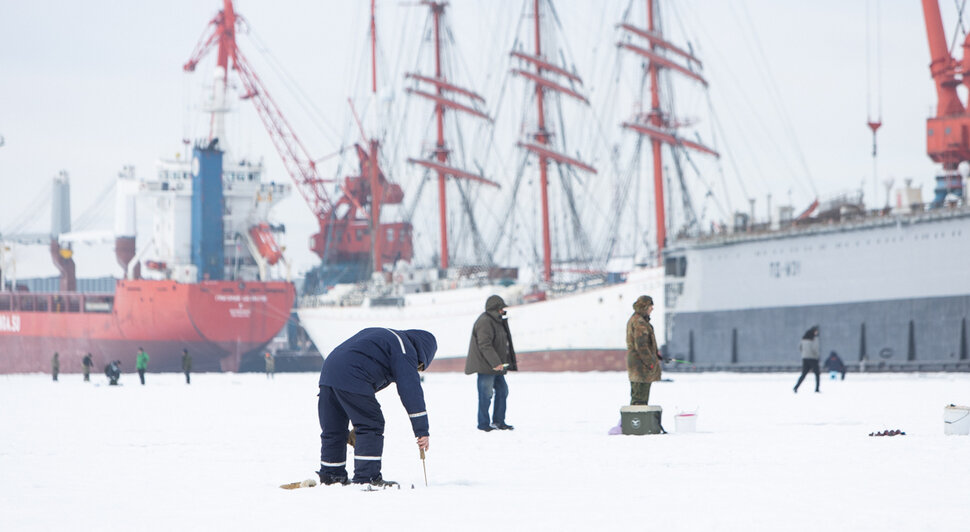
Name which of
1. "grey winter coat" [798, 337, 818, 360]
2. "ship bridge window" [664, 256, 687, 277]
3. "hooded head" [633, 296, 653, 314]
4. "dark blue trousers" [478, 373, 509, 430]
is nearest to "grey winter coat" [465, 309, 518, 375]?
"dark blue trousers" [478, 373, 509, 430]

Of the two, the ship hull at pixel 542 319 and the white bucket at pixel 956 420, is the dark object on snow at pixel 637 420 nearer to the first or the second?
the white bucket at pixel 956 420

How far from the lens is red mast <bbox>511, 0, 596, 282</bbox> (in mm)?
66688

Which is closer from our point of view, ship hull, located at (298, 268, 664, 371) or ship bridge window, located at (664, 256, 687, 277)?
ship bridge window, located at (664, 256, 687, 277)

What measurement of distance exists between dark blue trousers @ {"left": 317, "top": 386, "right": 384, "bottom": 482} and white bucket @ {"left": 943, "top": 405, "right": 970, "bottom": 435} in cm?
668

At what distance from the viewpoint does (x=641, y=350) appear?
570 inches

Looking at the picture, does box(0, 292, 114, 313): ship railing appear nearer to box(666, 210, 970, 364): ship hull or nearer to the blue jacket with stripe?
box(666, 210, 970, 364): ship hull

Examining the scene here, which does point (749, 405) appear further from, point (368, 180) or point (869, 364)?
point (368, 180)

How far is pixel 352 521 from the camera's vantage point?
7492 mm

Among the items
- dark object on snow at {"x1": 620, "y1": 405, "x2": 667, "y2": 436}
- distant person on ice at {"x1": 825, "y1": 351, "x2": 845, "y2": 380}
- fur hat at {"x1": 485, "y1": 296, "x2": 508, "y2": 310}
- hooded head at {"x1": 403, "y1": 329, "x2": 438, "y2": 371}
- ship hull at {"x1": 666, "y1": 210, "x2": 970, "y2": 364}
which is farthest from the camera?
ship hull at {"x1": 666, "y1": 210, "x2": 970, "y2": 364}

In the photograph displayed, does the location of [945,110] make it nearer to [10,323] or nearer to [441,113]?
[441,113]

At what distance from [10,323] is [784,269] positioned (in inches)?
2073

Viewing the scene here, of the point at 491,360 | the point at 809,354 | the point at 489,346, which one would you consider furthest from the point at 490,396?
the point at 809,354

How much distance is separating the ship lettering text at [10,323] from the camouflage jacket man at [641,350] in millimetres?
71437

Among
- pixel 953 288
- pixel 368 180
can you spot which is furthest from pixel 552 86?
pixel 953 288
